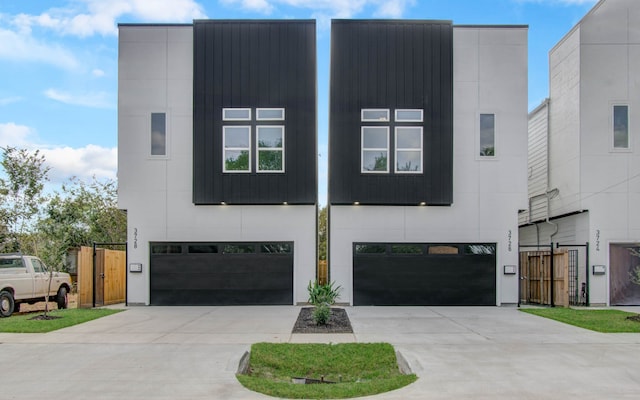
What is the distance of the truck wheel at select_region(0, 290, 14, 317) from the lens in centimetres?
1226

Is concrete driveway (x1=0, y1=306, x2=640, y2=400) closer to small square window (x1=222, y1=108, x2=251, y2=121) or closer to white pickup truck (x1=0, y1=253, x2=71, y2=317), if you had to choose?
white pickup truck (x1=0, y1=253, x2=71, y2=317)

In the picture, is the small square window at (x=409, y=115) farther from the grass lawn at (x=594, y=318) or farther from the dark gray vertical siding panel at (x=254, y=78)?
the grass lawn at (x=594, y=318)

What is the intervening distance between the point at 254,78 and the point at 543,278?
1065 cm

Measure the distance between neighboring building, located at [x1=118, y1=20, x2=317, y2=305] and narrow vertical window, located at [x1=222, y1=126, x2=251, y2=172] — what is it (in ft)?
0.10

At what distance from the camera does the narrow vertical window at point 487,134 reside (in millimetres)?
14453

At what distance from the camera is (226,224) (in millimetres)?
14297

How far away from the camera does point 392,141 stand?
14211mm

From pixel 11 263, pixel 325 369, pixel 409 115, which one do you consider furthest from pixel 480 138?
pixel 11 263

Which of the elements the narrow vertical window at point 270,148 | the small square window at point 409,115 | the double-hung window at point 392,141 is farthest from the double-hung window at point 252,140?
the small square window at point 409,115

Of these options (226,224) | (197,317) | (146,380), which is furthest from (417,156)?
(146,380)

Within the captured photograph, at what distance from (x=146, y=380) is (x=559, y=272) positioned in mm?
12022

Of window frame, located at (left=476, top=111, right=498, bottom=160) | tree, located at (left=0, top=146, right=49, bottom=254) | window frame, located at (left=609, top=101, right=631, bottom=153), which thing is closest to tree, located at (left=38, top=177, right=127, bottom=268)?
tree, located at (left=0, top=146, right=49, bottom=254)

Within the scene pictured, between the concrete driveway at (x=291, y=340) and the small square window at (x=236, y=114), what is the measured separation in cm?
578

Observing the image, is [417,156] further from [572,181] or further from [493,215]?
[572,181]
